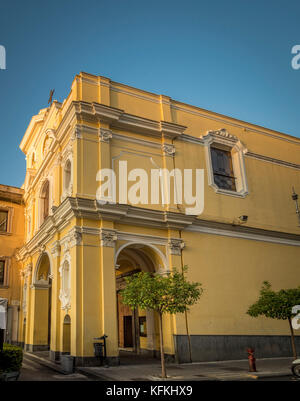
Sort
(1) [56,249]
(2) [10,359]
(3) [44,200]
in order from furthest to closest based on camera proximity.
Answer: (3) [44,200]
(1) [56,249]
(2) [10,359]

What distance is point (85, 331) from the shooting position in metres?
15.8

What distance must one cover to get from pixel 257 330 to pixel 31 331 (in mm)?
12266

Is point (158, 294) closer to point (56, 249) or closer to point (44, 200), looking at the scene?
point (56, 249)

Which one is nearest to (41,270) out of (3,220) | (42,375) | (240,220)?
(3,220)

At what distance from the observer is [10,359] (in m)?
11.2

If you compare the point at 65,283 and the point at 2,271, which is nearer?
the point at 65,283

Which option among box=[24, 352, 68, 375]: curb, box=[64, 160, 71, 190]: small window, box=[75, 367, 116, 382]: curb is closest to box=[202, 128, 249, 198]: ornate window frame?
box=[64, 160, 71, 190]: small window

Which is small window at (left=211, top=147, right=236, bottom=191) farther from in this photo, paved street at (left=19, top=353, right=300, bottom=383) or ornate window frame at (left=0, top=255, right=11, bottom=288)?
ornate window frame at (left=0, top=255, right=11, bottom=288)

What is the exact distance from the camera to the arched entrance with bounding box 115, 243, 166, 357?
19.2 m

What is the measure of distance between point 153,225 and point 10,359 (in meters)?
9.25

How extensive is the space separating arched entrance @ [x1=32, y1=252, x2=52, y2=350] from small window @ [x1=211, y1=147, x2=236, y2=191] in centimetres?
1056

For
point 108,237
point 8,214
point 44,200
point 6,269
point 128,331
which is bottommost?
point 128,331

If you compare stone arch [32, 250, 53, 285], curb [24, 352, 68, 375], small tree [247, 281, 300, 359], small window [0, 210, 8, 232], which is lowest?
curb [24, 352, 68, 375]
